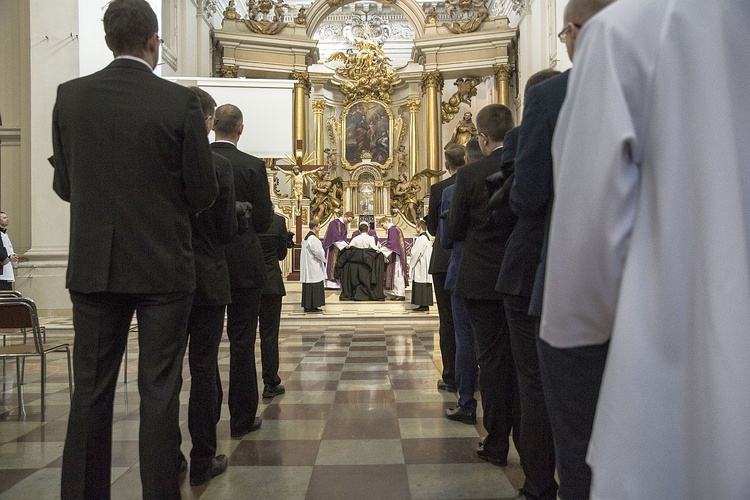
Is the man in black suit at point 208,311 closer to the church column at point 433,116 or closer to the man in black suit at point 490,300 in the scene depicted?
the man in black suit at point 490,300

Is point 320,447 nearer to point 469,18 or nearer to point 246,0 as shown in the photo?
point 469,18

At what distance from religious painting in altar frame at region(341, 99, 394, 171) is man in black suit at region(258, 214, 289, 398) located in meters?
17.8

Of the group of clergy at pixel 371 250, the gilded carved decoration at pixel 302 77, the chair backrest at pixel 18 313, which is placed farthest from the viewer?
the gilded carved decoration at pixel 302 77

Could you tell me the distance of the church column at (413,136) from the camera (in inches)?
849

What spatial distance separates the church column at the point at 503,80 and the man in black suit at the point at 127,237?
58.9 ft

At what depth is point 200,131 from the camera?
87.7 inches

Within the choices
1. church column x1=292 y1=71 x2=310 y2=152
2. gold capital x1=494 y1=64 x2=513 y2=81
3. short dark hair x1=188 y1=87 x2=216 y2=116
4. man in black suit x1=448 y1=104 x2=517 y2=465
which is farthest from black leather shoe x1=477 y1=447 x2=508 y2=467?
church column x1=292 y1=71 x2=310 y2=152

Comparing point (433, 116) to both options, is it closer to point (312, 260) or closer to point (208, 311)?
point (312, 260)

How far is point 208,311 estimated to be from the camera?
9.78ft

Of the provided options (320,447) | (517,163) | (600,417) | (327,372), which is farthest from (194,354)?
(327,372)

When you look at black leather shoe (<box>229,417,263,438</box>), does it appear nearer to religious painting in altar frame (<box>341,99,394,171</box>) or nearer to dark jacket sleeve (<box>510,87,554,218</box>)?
dark jacket sleeve (<box>510,87,554,218</box>)

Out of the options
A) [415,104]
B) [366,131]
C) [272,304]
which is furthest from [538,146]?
[366,131]

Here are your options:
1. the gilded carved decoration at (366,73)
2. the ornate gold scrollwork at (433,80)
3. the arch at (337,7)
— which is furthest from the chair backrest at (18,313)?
the gilded carved decoration at (366,73)

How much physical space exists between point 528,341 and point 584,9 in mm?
1261
